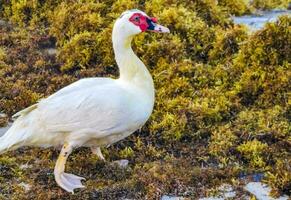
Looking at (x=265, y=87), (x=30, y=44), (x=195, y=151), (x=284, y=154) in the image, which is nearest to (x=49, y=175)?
(x=195, y=151)

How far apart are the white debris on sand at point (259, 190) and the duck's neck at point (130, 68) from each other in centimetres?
118

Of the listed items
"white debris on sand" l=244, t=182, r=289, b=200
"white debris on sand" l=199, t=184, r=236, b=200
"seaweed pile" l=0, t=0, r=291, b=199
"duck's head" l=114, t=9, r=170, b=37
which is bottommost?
"white debris on sand" l=244, t=182, r=289, b=200

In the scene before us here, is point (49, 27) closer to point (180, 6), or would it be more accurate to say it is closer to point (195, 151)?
point (180, 6)

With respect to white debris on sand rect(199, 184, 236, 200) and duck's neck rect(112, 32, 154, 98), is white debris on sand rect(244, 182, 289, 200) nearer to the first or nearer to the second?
white debris on sand rect(199, 184, 236, 200)

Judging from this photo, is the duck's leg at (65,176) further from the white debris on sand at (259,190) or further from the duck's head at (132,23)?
the white debris on sand at (259,190)

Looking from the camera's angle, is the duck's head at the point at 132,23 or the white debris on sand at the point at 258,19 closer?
the duck's head at the point at 132,23

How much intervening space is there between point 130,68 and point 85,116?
71 centimetres

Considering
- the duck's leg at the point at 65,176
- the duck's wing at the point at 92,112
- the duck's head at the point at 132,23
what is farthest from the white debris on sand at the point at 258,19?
the duck's leg at the point at 65,176

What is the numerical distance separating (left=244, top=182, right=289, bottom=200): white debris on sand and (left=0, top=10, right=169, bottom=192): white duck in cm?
109

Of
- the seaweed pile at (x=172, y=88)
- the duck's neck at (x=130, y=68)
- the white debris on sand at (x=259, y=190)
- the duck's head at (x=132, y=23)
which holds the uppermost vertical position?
the duck's head at (x=132, y=23)

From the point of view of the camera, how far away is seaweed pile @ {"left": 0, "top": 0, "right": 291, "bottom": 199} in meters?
5.90

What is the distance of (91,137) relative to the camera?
5.78 m

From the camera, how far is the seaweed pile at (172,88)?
5902mm

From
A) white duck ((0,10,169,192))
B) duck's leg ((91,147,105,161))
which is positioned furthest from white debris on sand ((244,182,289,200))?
duck's leg ((91,147,105,161))
